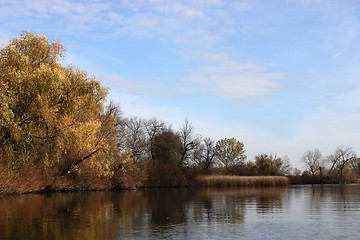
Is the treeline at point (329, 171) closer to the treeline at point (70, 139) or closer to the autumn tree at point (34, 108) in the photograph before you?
the treeline at point (70, 139)

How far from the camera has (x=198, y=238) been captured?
11.9 m

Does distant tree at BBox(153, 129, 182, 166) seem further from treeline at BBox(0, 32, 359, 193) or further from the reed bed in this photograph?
the reed bed

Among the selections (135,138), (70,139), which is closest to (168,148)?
(135,138)

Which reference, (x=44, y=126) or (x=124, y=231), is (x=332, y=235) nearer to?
(x=124, y=231)

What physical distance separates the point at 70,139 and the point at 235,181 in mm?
46652

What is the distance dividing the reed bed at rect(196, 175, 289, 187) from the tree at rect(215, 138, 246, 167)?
2492 cm

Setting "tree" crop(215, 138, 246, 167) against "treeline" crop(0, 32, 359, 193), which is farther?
"tree" crop(215, 138, 246, 167)

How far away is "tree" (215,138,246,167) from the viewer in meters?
92.5

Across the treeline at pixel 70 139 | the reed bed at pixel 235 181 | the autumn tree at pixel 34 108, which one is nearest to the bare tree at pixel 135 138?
the treeline at pixel 70 139

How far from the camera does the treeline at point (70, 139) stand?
19.7 metres

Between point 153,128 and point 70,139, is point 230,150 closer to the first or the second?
point 153,128

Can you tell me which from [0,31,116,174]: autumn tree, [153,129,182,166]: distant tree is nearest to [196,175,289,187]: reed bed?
[153,129,182,166]: distant tree

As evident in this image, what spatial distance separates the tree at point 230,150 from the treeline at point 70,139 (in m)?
1.90

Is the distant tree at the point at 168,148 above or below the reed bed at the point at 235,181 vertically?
above
